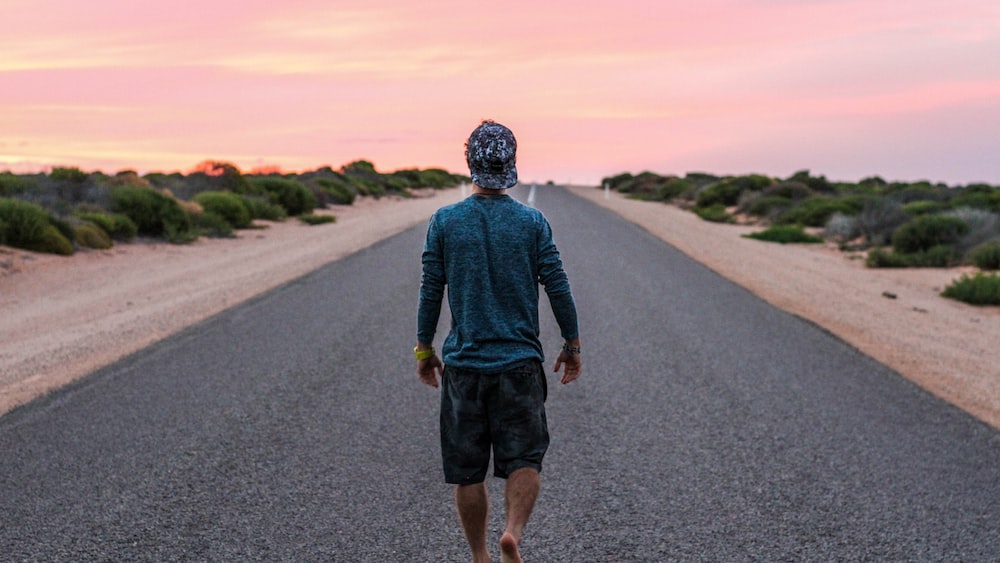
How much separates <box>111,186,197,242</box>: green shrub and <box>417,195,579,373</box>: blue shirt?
68.8 feet

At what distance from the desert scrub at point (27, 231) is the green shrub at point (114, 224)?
2705mm

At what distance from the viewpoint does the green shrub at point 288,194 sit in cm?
3503

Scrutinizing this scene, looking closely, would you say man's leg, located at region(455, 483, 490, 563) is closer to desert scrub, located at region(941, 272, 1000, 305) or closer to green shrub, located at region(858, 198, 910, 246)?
desert scrub, located at region(941, 272, 1000, 305)

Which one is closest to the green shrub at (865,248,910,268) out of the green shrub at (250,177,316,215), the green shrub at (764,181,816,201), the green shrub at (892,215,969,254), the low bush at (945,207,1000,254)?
the green shrub at (892,215,969,254)

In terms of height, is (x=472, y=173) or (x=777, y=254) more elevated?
(x=472, y=173)

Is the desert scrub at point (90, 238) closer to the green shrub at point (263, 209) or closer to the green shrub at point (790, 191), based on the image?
the green shrub at point (263, 209)

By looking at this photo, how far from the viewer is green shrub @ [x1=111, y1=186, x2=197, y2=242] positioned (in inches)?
918

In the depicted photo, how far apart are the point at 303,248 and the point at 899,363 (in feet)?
49.4

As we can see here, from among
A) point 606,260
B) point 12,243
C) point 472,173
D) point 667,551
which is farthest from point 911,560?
point 12,243

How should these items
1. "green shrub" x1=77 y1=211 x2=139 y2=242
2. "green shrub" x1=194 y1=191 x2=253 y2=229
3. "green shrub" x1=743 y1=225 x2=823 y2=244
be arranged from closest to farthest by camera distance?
"green shrub" x1=77 y1=211 x2=139 y2=242 → "green shrub" x1=743 y1=225 x2=823 y2=244 → "green shrub" x1=194 y1=191 x2=253 y2=229

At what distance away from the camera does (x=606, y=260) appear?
1712 cm

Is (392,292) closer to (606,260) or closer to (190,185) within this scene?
(606,260)

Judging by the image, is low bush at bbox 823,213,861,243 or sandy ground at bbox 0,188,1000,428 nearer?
sandy ground at bbox 0,188,1000,428

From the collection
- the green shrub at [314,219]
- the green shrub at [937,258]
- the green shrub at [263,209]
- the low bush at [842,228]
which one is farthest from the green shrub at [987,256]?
the green shrub at [263,209]
